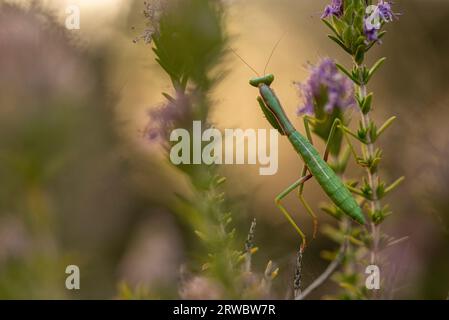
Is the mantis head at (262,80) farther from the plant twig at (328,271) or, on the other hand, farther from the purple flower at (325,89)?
the plant twig at (328,271)

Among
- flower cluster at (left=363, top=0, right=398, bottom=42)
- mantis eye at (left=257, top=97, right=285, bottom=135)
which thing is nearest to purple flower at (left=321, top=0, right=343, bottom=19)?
flower cluster at (left=363, top=0, right=398, bottom=42)

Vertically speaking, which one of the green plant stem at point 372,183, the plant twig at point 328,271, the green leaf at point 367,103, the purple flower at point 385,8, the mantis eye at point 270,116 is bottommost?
the plant twig at point 328,271

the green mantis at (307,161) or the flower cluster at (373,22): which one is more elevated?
the flower cluster at (373,22)

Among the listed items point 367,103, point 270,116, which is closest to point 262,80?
point 270,116

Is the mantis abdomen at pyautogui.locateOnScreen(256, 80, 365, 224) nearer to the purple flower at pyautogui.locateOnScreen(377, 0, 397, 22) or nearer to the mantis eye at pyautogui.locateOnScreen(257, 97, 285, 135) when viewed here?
the mantis eye at pyautogui.locateOnScreen(257, 97, 285, 135)

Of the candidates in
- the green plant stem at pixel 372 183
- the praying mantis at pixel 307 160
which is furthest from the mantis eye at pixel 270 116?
the green plant stem at pixel 372 183

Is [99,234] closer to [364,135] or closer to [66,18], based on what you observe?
[66,18]

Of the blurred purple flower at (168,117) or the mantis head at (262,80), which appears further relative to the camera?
the mantis head at (262,80)

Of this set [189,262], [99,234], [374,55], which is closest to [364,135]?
[189,262]
